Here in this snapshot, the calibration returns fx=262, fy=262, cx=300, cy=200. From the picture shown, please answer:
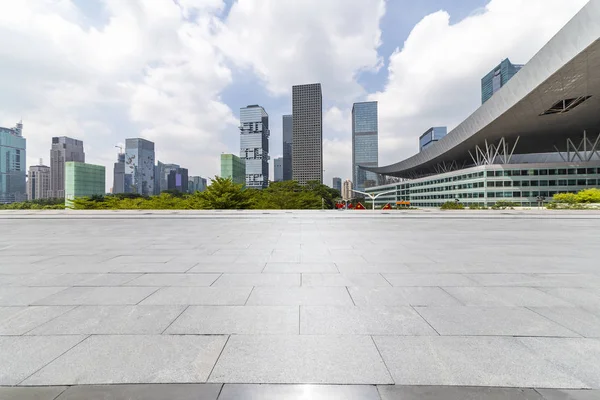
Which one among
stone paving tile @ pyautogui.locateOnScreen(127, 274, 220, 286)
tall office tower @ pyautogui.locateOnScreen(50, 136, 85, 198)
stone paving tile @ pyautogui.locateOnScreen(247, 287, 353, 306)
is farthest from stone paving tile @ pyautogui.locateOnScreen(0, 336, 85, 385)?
tall office tower @ pyautogui.locateOnScreen(50, 136, 85, 198)

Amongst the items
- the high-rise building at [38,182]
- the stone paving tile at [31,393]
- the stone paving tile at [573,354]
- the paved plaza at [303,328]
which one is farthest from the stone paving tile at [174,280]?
the high-rise building at [38,182]

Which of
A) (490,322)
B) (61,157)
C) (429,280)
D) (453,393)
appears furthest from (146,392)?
(61,157)

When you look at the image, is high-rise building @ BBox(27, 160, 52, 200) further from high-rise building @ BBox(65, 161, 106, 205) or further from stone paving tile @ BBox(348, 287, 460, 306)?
stone paving tile @ BBox(348, 287, 460, 306)

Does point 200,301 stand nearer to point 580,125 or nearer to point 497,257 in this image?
point 497,257

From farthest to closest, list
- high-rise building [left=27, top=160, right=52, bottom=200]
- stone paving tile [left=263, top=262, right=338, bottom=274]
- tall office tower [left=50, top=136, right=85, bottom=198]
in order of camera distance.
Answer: tall office tower [left=50, top=136, right=85, bottom=198]
high-rise building [left=27, top=160, right=52, bottom=200]
stone paving tile [left=263, top=262, right=338, bottom=274]

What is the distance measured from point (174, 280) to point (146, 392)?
120 inches

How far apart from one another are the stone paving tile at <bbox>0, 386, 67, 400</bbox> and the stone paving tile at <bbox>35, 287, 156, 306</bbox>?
70.3 inches

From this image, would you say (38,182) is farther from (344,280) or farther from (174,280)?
(344,280)

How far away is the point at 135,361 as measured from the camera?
249 centimetres

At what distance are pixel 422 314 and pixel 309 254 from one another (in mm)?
3845

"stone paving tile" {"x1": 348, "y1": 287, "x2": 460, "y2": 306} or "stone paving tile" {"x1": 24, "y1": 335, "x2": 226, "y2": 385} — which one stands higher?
"stone paving tile" {"x1": 348, "y1": 287, "x2": 460, "y2": 306}

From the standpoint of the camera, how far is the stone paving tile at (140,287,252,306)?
12.8 feet

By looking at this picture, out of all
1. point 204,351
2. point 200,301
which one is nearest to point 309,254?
point 200,301

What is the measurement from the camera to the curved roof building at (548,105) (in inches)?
1001
